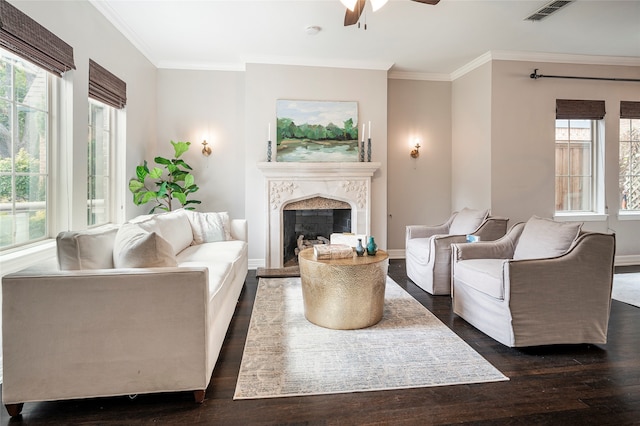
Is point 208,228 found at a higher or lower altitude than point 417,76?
lower

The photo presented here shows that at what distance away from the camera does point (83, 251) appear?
1.84m

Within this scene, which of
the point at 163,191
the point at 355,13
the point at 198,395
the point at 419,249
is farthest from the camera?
the point at 163,191

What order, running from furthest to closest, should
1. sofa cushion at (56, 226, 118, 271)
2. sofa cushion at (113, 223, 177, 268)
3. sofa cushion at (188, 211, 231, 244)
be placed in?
sofa cushion at (188, 211, 231, 244)
sofa cushion at (113, 223, 177, 268)
sofa cushion at (56, 226, 118, 271)

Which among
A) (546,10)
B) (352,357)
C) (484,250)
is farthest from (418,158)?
(352,357)

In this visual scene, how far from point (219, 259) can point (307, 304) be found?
0.93 m

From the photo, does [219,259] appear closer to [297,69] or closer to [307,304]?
[307,304]

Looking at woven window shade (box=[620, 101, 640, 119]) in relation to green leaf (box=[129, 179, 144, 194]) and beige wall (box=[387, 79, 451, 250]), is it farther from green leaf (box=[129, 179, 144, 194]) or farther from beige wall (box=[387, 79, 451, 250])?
green leaf (box=[129, 179, 144, 194])

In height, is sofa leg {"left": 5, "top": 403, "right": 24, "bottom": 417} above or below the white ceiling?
below

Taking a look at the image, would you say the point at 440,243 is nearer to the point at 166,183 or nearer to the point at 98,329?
the point at 98,329

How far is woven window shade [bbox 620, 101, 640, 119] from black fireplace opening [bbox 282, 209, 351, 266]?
4281 mm

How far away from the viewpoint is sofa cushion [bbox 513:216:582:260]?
254cm

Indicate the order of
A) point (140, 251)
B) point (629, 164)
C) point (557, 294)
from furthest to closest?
point (629, 164)
point (557, 294)
point (140, 251)

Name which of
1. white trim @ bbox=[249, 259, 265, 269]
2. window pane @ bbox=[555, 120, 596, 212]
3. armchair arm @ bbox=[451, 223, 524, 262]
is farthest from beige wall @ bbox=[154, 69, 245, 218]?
window pane @ bbox=[555, 120, 596, 212]

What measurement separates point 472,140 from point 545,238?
8.89ft
